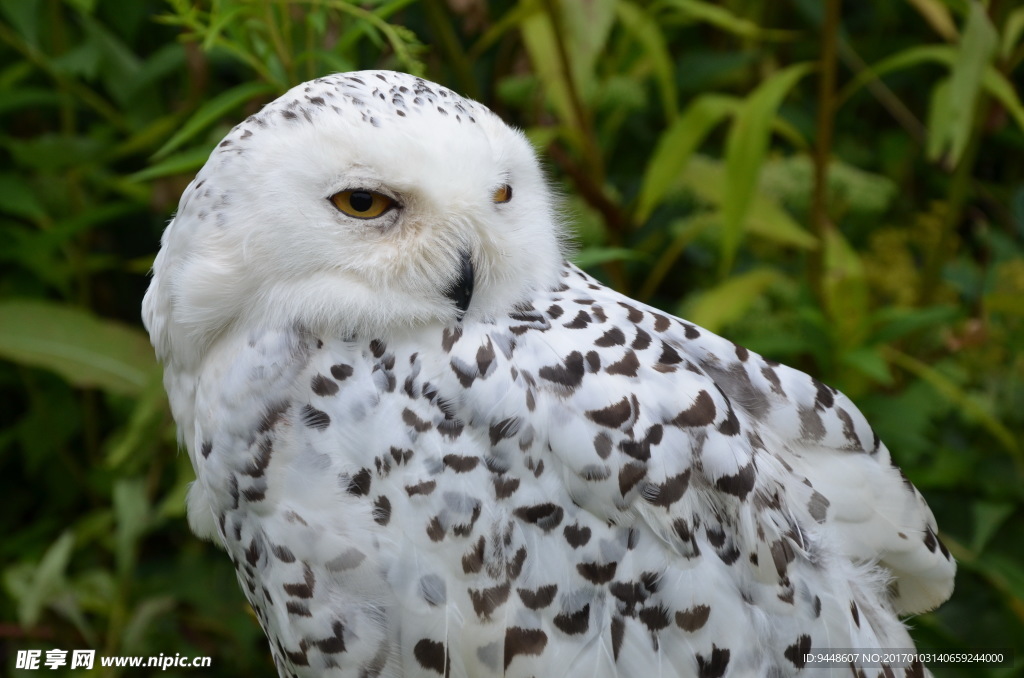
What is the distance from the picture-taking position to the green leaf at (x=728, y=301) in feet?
5.62

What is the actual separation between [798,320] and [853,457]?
0.62 meters

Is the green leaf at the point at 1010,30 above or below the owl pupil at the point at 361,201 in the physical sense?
above

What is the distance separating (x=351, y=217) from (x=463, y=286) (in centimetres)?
15

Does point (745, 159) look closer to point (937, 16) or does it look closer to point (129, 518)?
point (937, 16)

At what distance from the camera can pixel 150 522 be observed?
1818 millimetres

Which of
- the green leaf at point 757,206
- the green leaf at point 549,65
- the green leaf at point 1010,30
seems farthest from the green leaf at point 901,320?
the green leaf at point 549,65

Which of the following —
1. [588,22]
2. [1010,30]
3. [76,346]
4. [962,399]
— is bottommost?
[76,346]

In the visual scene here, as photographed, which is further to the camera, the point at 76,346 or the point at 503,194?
the point at 76,346

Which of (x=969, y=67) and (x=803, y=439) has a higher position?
(x=969, y=67)

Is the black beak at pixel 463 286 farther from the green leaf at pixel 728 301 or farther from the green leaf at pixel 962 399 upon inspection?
the green leaf at pixel 962 399

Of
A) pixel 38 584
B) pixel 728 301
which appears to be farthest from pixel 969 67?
pixel 38 584

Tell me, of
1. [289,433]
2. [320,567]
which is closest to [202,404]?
[289,433]

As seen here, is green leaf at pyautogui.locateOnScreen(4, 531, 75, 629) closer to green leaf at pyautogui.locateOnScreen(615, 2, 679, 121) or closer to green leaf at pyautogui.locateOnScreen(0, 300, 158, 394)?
green leaf at pyautogui.locateOnScreen(0, 300, 158, 394)

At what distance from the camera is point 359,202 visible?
101 centimetres
